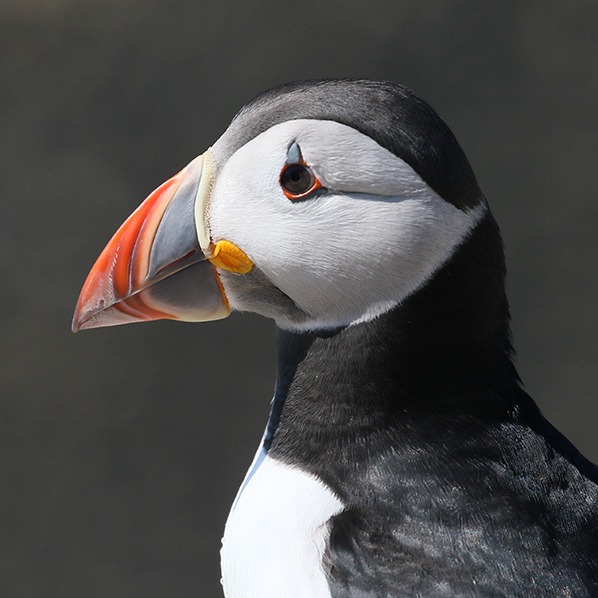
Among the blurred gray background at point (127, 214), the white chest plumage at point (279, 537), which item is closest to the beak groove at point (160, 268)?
the white chest plumage at point (279, 537)

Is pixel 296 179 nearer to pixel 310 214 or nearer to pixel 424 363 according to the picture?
pixel 310 214

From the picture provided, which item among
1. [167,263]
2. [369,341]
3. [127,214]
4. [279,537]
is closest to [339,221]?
[369,341]

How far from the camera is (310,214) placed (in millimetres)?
1287

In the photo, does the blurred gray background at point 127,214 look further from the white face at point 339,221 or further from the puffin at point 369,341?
the white face at point 339,221

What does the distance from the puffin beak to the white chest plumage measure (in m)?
0.31

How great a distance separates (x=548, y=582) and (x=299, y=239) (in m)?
0.61

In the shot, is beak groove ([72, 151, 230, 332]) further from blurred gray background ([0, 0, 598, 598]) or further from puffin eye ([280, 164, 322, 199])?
blurred gray background ([0, 0, 598, 598])

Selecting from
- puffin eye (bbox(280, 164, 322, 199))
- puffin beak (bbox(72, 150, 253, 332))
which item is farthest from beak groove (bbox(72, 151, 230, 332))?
puffin eye (bbox(280, 164, 322, 199))

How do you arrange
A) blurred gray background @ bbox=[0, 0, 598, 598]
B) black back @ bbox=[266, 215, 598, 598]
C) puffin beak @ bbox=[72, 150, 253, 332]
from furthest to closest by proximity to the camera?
blurred gray background @ bbox=[0, 0, 598, 598], puffin beak @ bbox=[72, 150, 253, 332], black back @ bbox=[266, 215, 598, 598]

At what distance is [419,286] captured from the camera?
4.34ft

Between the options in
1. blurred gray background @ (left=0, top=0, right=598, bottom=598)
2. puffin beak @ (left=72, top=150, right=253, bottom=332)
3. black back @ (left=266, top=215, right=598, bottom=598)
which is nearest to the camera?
black back @ (left=266, top=215, right=598, bottom=598)

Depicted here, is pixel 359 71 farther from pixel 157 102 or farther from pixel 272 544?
pixel 272 544

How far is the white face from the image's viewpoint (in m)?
1.26

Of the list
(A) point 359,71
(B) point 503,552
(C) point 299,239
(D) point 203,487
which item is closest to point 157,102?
(A) point 359,71
